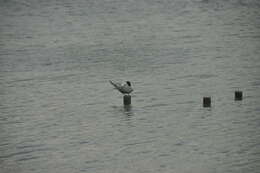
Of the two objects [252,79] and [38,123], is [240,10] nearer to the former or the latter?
[252,79]

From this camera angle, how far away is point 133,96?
70.7 ft

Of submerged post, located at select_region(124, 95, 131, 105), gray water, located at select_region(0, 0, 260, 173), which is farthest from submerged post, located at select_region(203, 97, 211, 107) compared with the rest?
submerged post, located at select_region(124, 95, 131, 105)

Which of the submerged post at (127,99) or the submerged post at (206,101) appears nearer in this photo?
the submerged post at (206,101)

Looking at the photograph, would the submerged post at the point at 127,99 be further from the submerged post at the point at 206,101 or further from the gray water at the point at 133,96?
the submerged post at the point at 206,101

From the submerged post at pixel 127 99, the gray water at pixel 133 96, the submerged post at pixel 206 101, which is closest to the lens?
the gray water at pixel 133 96

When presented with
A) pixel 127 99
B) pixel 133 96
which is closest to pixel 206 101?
pixel 127 99

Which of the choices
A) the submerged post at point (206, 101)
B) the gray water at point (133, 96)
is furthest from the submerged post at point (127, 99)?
the submerged post at point (206, 101)

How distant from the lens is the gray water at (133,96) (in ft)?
48.0

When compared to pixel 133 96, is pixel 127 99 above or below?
above

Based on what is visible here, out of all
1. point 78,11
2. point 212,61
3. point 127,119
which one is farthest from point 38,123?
point 78,11

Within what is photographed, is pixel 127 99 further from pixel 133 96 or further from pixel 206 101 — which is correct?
pixel 206 101

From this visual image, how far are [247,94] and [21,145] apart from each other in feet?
26.9

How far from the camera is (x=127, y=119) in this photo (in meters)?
18.3

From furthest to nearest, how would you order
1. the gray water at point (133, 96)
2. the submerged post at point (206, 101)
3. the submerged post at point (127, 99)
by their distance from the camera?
the submerged post at point (127, 99) → the submerged post at point (206, 101) → the gray water at point (133, 96)
